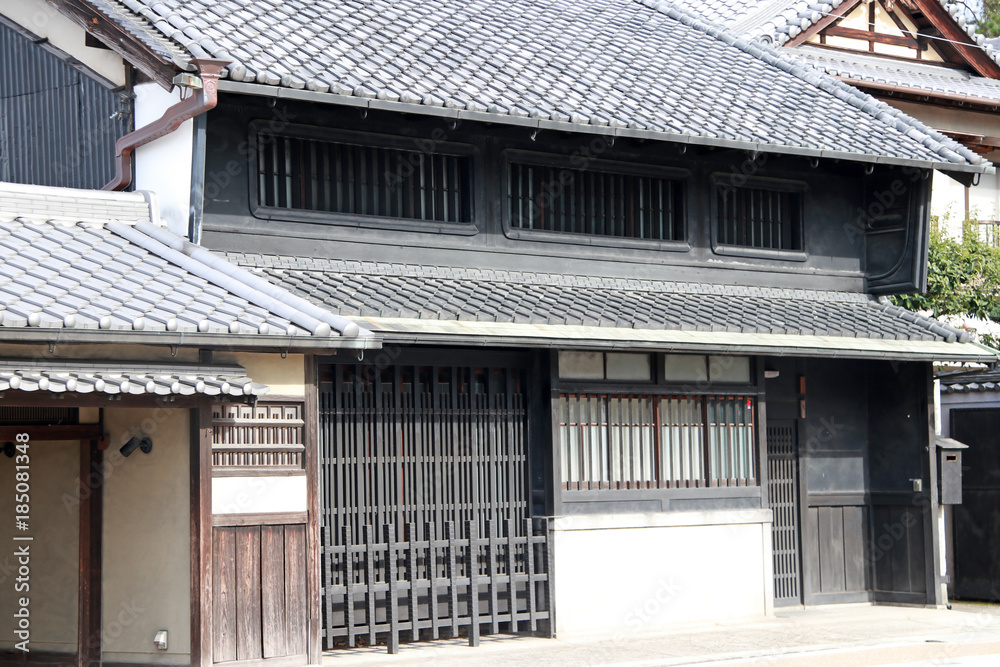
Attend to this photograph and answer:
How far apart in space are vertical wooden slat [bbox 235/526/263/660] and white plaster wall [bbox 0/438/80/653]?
1.77m

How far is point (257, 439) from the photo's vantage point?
10.9 metres

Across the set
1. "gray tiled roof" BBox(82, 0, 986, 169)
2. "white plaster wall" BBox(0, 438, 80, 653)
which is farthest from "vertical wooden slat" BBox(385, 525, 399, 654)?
"gray tiled roof" BBox(82, 0, 986, 169)

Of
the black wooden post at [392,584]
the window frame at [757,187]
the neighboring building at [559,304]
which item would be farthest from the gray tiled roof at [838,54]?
the black wooden post at [392,584]

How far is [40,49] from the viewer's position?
14195mm

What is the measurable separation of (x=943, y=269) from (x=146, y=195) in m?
12.2

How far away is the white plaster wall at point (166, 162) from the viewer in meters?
11.9

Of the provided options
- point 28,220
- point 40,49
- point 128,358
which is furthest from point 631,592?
point 40,49

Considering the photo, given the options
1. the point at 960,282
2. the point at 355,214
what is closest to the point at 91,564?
the point at 355,214

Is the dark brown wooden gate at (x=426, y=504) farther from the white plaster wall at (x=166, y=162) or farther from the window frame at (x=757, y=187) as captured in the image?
the window frame at (x=757, y=187)

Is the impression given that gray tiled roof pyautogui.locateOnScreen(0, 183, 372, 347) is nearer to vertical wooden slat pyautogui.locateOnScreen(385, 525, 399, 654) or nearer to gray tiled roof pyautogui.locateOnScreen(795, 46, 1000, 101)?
vertical wooden slat pyautogui.locateOnScreen(385, 525, 399, 654)

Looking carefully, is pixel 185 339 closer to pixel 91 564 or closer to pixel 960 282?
pixel 91 564

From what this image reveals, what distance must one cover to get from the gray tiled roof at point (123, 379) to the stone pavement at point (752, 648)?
9.83ft

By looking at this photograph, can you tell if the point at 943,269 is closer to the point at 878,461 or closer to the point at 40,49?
the point at 878,461

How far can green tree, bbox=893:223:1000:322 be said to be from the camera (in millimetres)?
18891
